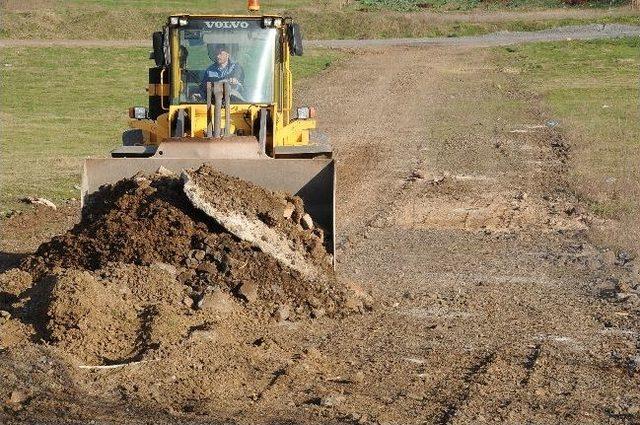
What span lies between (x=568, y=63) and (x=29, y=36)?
60.0 ft

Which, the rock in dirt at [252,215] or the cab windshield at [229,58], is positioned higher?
the cab windshield at [229,58]

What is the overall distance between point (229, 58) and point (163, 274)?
379cm

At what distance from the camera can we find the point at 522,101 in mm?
27047

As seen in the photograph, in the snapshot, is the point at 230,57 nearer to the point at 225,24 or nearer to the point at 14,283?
the point at 225,24

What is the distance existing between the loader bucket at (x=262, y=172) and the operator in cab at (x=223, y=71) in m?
2.02

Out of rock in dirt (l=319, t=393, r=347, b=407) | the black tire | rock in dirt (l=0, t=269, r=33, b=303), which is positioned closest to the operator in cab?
the black tire

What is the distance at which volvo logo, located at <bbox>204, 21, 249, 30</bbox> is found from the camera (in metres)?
13.3

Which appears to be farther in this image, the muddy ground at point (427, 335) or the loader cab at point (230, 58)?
the loader cab at point (230, 58)

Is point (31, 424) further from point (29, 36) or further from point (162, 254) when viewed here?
point (29, 36)

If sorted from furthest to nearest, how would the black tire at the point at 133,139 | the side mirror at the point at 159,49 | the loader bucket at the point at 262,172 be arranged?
the black tire at the point at 133,139, the side mirror at the point at 159,49, the loader bucket at the point at 262,172

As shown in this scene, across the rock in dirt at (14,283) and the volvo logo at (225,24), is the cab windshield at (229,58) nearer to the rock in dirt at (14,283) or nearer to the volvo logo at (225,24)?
the volvo logo at (225,24)

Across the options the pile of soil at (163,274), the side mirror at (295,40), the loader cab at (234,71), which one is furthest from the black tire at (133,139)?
the pile of soil at (163,274)

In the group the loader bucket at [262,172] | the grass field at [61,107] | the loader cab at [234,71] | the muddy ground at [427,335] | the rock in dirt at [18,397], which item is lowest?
the grass field at [61,107]

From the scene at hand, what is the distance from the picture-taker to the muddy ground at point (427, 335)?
7.78 m
